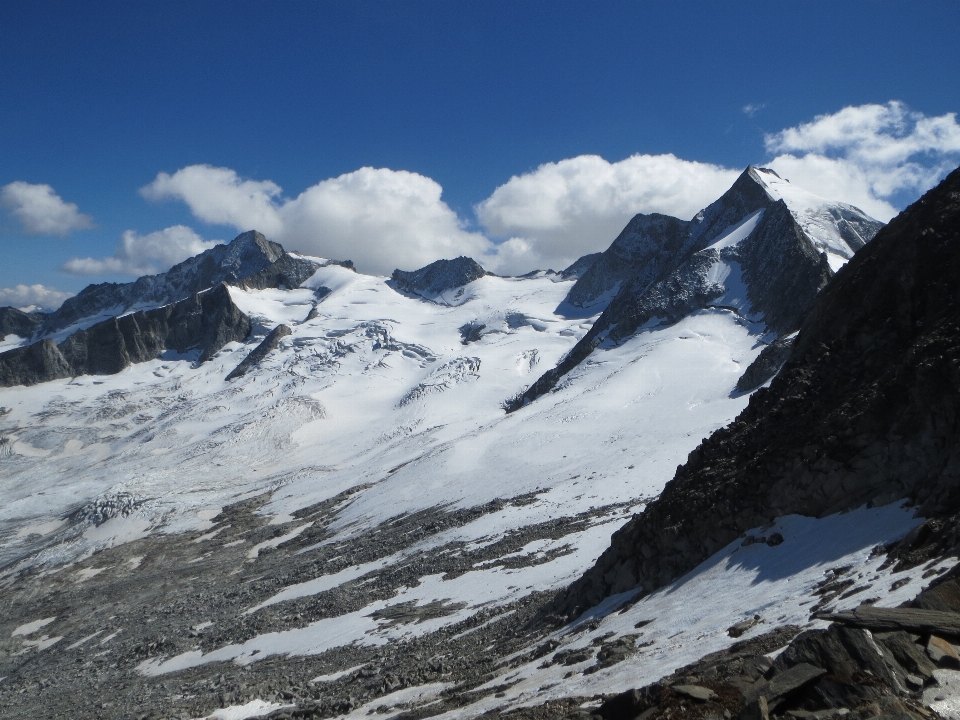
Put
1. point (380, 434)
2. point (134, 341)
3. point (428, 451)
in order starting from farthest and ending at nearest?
point (134, 341), point (380, 434), point (428, 451)

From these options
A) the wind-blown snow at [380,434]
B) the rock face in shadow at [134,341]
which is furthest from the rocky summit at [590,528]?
the rock face in shadow at [134,341]

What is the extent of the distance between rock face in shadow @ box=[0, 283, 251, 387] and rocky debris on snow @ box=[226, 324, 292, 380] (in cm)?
1992

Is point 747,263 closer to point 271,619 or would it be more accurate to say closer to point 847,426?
point 271,619

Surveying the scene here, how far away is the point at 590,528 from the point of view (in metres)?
39.8

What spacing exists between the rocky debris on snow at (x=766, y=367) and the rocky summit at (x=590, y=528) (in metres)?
0.59

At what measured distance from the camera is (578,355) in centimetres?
11506

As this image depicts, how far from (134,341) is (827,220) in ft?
548

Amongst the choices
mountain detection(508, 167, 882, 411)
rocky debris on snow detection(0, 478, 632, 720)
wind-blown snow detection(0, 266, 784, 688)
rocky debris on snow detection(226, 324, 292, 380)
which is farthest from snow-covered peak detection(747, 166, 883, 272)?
rocky debris on snow detection(226, 324, 292, 380)

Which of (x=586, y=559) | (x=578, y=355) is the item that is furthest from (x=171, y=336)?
(x=586, y=559)

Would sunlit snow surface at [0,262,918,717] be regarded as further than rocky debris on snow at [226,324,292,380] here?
No

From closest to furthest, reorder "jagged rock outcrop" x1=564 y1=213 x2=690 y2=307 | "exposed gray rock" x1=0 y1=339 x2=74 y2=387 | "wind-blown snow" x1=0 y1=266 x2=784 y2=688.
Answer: "wind-blown snow" x1=0 y1=266 x2=784 y2=688, "jagged rock outcrop" x1=564 y1=213 x2=690 y2=307, "exposed gray rock" x1=0 y1=339 x2=74 y2=387

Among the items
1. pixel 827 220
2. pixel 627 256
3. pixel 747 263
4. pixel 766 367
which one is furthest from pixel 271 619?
pixel 627 256

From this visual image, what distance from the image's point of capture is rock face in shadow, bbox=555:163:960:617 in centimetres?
1852

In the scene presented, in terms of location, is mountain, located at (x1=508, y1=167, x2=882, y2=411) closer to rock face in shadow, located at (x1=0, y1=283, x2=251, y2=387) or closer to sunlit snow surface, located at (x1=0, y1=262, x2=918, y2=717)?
sunlit snow surface, located at (x1=0, y1=262, x2=918, y2=717)
